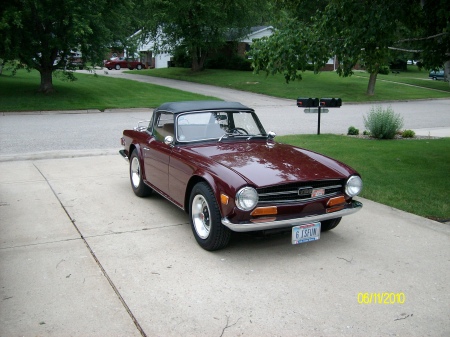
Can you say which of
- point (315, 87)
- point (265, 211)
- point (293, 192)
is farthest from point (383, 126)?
point (315, 87)

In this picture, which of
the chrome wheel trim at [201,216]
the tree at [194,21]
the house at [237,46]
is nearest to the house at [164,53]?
the house at [237,46]

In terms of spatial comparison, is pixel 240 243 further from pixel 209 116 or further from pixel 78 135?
pixel 78 135

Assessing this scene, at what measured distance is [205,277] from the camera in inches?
171

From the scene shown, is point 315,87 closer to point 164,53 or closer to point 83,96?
point 83,96

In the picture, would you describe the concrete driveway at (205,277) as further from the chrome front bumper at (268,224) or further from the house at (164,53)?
the house at (164,53)

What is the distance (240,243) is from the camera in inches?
205

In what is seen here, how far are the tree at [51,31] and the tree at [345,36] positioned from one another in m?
12.8

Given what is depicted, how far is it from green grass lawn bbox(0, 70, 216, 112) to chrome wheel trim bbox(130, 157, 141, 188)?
45.6 ft

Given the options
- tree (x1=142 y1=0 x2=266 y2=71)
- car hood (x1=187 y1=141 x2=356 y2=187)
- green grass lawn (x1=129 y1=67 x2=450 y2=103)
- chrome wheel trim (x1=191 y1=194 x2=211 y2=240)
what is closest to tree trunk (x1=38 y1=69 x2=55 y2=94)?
green grass lawn (x1=129 y1=67 x2=450 y2=103)

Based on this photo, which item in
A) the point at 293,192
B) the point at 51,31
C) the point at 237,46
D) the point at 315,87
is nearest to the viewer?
the point at 293,192

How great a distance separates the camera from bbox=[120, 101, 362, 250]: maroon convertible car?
4566 millimetres

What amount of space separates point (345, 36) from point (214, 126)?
11.9 feet

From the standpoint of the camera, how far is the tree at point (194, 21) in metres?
34.6
